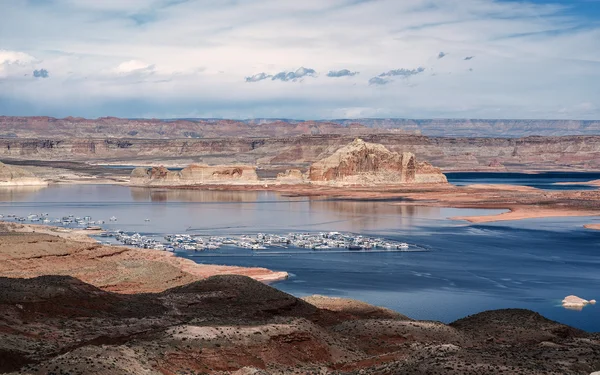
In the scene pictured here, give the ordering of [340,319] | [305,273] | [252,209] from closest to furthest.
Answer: [340,319] < [305,273] < [252,209]

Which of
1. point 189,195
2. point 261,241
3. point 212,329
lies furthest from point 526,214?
point 212,329

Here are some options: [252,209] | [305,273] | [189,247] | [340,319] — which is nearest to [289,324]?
[340,319]

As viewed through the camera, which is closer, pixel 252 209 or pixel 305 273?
pixel 305 273

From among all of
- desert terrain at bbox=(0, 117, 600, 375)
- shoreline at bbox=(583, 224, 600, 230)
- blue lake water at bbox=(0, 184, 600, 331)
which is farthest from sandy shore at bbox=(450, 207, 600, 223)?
desert terrain at bbox=(0, 117, 600, 375)

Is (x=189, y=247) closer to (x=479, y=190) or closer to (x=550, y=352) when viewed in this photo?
(x=550, y=352)

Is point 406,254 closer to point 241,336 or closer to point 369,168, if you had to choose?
point 241,336

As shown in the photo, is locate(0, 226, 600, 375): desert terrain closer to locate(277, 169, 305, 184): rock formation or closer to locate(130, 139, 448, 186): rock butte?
locate(130, 139, 448, 186): rock butte
